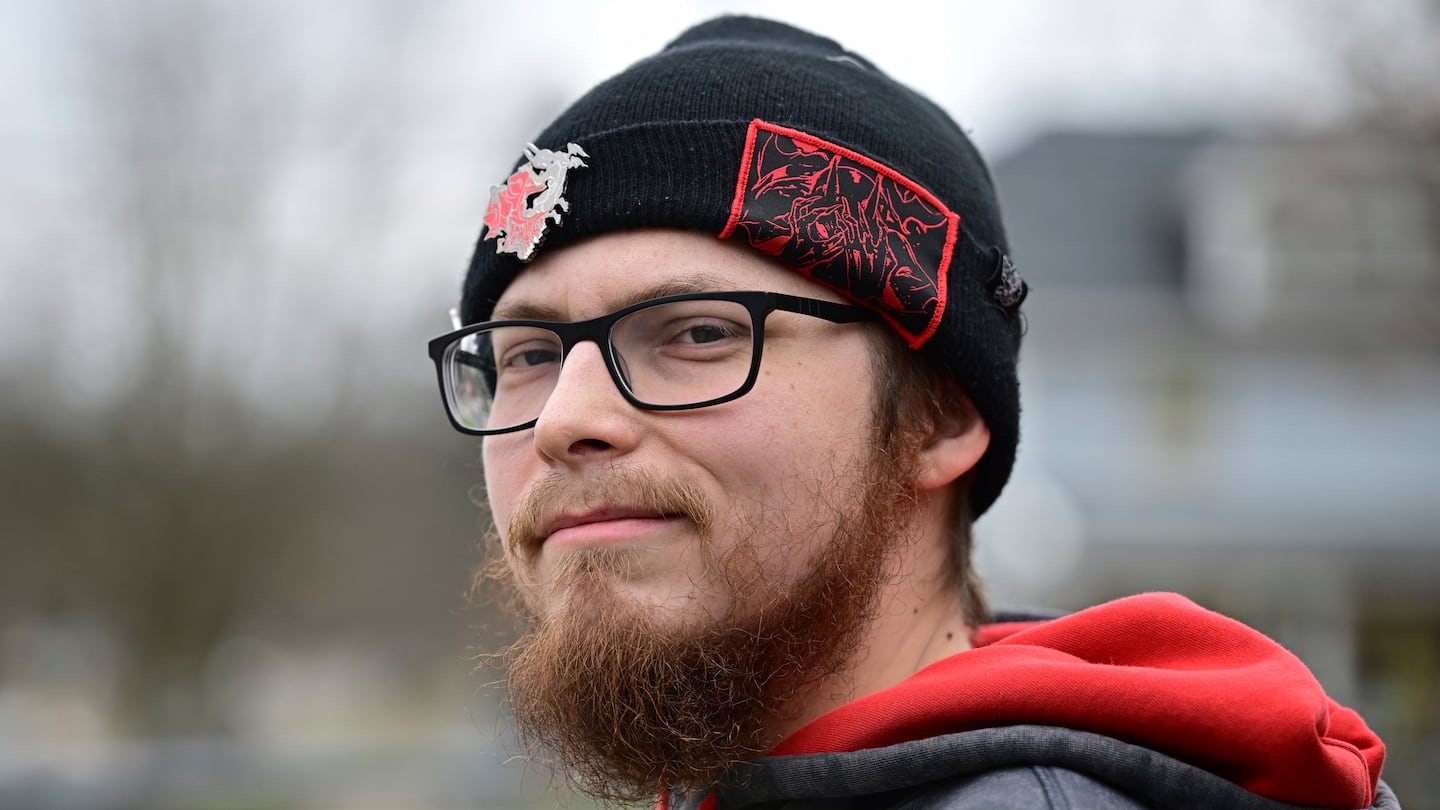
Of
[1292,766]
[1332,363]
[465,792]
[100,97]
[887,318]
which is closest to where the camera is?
[1292,766]

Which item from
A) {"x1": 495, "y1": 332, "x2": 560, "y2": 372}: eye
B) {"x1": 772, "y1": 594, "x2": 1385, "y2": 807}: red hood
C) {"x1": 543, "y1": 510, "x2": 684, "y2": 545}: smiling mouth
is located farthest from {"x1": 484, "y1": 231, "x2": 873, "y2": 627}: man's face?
{"x1": 772, "y1": 594, "x2": 1385, "y2": 807}: red hood

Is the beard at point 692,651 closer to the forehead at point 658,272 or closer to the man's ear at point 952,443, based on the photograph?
the man's ear at point 952,443

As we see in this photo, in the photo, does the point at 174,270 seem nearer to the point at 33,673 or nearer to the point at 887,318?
the point at 33,673

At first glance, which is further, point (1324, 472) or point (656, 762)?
point (1324, 472)

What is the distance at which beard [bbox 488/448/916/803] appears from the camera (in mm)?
1899

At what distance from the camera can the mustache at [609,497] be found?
75.2 inches

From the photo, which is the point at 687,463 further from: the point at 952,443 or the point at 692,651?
the point at 952,443

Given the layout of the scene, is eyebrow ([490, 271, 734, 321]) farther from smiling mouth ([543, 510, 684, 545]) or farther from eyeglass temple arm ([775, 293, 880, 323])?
smiling mouth ([543, 510, 684, 545])

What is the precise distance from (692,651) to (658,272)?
59cm

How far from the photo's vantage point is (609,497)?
1940 mm

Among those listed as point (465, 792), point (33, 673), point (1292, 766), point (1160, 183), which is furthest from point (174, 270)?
point (1292, 766)

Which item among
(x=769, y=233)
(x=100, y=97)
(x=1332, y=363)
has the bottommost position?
(x=1332, y=363)

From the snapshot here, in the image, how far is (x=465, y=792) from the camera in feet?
31.9

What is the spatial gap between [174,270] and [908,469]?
1635 centimetres
